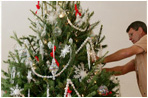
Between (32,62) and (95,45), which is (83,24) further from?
(32,62)

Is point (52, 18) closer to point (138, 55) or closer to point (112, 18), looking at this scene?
point (138, 55)

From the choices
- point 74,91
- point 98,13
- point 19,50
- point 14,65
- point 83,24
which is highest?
point 98,13

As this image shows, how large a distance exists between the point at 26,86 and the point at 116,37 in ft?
5.66

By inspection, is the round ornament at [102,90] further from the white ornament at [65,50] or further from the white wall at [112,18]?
the white wall at [112,18]

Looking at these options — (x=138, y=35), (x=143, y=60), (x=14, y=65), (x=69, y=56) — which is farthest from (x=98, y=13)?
(x=14, y=65)

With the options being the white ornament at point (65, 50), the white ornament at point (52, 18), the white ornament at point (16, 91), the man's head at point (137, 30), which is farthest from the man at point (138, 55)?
the white ornament at point (16, 91)

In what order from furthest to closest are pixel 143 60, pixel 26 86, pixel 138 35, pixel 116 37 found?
pixel 116 37 < pixel 138 35 < pixel 143 60 < pixel 26 86

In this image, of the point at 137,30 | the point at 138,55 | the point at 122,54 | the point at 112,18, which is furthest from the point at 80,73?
the point at 112,18

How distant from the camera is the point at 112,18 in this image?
257cm

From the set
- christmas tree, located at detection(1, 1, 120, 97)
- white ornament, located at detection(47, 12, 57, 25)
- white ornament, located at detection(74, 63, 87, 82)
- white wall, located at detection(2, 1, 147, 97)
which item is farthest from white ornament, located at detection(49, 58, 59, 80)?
white wall, located at detection(2, 1, 147, 97)

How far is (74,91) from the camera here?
1127mm

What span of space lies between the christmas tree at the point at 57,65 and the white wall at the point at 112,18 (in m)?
1.12

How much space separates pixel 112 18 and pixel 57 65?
168cm

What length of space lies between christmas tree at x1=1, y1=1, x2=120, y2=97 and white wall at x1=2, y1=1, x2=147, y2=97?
1117mm
